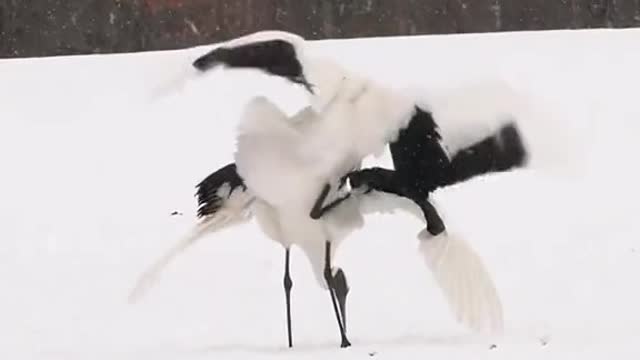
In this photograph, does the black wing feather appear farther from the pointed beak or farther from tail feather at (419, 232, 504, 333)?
tail feather at (419, 232, 504, 333)

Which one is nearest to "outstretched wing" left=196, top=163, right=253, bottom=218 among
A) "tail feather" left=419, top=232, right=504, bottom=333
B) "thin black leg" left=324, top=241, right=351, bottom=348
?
"thin black leg" left=324, top=241, right=351, bottom=348

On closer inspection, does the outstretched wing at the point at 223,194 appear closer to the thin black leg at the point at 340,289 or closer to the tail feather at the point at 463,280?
the thin black leg at the point at 340,289

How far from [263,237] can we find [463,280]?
1129mm

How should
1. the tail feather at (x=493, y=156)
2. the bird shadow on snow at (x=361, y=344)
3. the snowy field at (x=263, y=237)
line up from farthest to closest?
the snowy field at (x=263, y=237) → the bird shadow on snow at (x=361, y=344) → the tail feather at (x=493, y=156)

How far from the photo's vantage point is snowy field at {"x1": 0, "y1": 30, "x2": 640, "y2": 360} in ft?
7.68

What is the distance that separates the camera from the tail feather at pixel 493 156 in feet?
6.89

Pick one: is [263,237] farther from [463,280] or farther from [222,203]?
[463,280]

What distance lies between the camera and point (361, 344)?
227 cm

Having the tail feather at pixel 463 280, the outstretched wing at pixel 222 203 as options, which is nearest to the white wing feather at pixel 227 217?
the outstretched wing at pixel 222 203

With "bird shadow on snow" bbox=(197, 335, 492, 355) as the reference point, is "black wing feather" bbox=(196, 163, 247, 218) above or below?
above

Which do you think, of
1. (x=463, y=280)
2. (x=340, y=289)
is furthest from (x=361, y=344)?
(x=463, y=280)

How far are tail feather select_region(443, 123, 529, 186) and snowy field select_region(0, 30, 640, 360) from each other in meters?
0.04

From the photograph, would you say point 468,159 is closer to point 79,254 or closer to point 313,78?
point 313,78

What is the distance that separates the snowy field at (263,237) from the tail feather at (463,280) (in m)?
0.05
